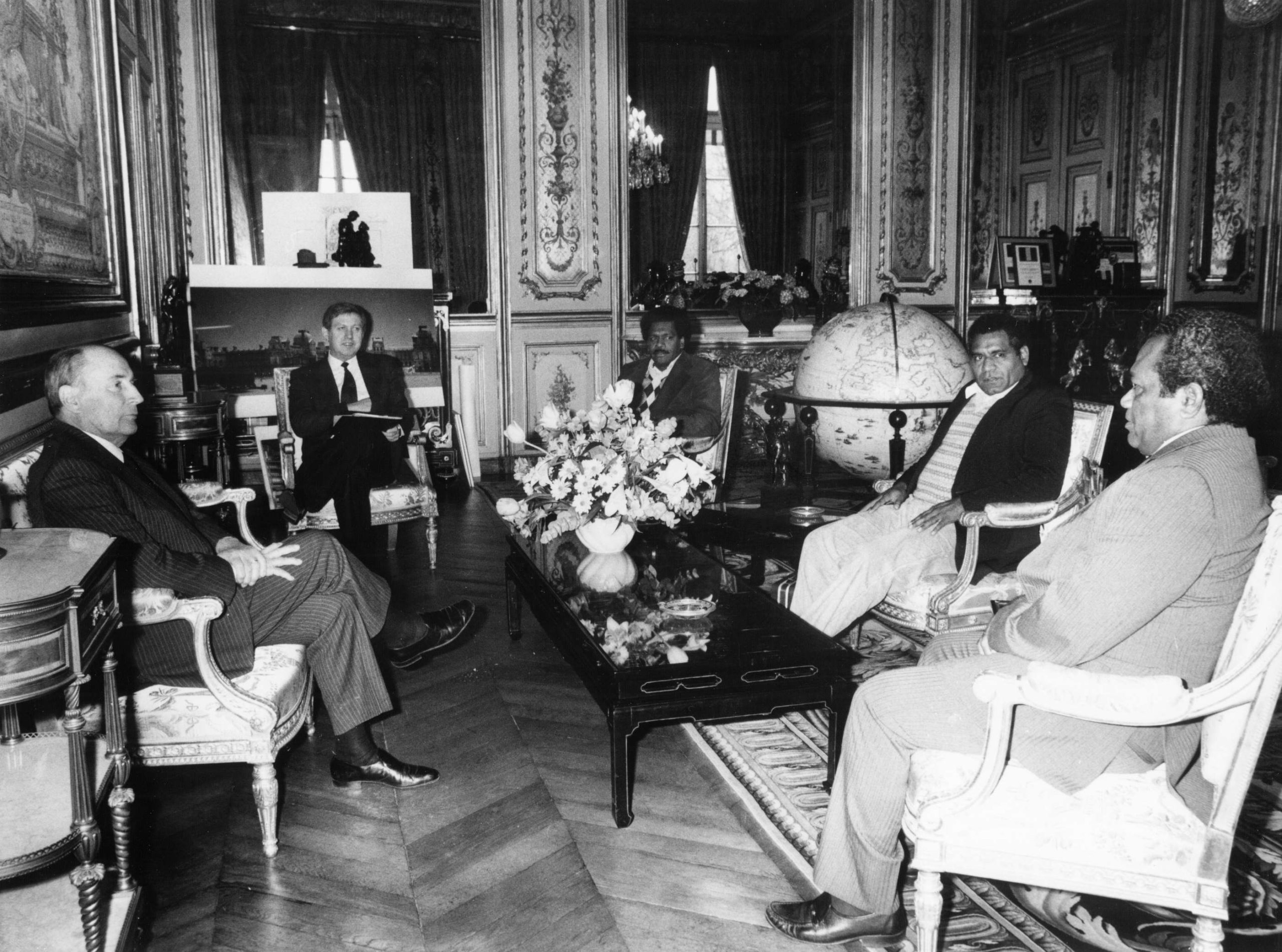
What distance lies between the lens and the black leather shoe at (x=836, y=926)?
1979mm

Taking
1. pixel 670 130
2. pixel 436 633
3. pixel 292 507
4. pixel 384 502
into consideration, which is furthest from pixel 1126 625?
pixel 670 130

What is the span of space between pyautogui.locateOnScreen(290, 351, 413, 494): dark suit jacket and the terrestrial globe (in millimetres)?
2099

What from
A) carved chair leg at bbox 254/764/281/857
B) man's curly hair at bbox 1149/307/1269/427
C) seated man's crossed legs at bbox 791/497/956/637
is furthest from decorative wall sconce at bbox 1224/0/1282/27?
carved chair leg at bbox 254/764/281/857

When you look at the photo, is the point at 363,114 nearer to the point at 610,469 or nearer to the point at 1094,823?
the point at 610,469

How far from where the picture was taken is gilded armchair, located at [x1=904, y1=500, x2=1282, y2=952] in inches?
Result: 62.4

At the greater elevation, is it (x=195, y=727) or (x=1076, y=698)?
(x=1076, y=698)

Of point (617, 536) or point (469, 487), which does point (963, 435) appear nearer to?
point (617, 536)

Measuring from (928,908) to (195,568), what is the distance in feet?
6.04

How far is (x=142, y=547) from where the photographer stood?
2436 millimetres

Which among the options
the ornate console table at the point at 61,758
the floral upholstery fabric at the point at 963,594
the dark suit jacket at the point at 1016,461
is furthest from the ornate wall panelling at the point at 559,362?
the ornate console table at the point at 61,758

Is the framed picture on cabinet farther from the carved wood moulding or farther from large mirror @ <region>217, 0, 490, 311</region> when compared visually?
large mirror @ <region>217, 0, 490, 311</region>

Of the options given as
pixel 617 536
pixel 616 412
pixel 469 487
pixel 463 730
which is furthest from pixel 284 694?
pixel 469 487

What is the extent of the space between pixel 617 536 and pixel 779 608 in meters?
Answer: 0.64

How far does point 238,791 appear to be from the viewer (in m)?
2.77
